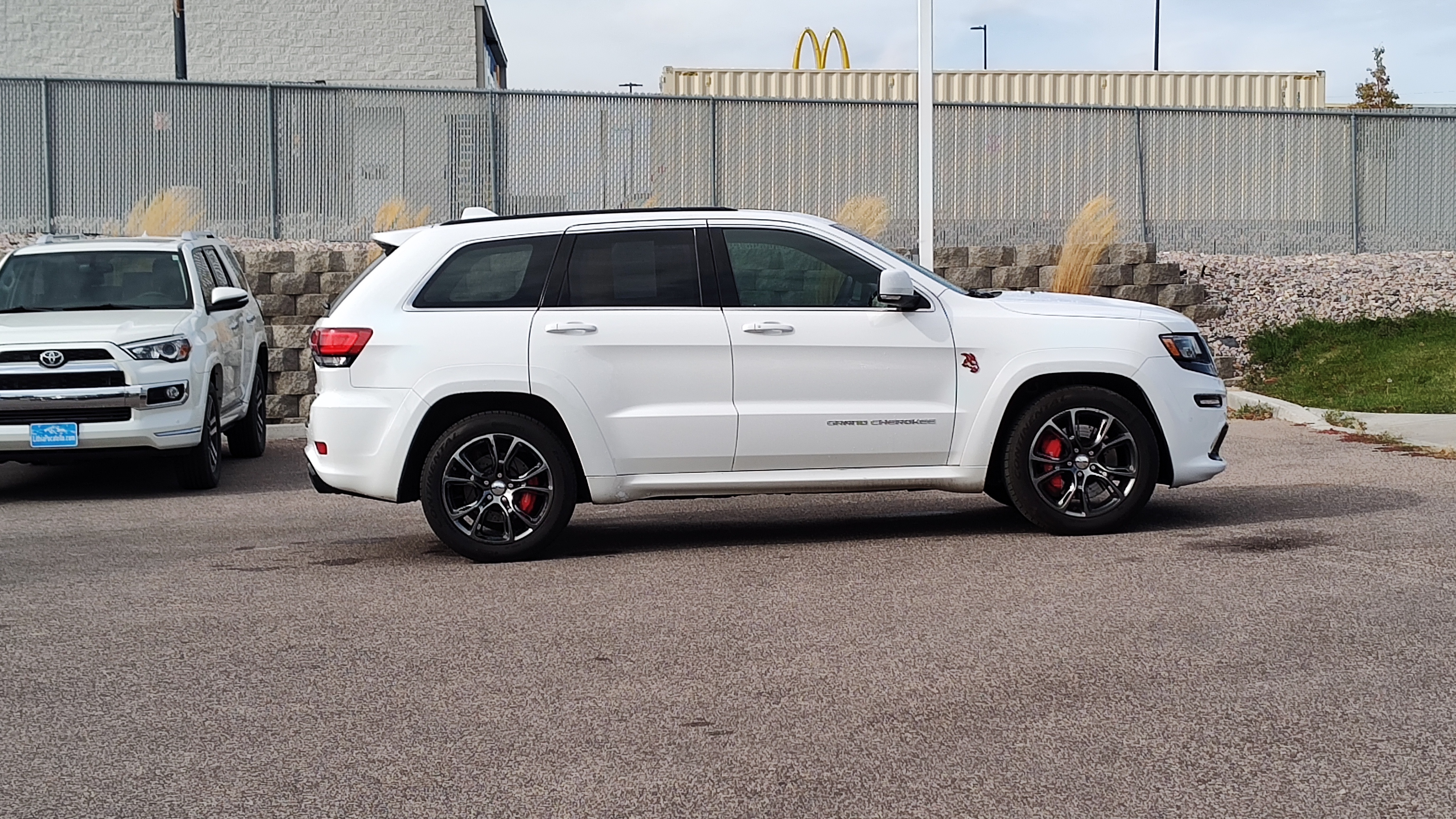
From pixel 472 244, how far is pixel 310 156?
11850 mm

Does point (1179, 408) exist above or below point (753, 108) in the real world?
below

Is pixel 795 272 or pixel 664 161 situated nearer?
pixel 795 272

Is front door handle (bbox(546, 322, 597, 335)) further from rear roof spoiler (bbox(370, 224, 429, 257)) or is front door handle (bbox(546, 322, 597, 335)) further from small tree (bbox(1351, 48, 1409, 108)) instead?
small tree (bbox(1351, 48, 1409, 108))

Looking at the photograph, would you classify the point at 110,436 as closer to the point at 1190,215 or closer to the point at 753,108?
the point at 753,108

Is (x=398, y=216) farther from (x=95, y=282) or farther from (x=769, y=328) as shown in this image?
(x=769, y=328)

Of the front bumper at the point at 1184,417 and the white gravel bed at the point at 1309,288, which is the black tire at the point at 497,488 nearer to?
A: the front bumper at the point at 1184,417

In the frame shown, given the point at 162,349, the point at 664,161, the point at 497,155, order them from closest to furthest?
the point at 162,349
the point at 497,155
the point at 664,161


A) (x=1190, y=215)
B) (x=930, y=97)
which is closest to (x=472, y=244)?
(x=930, y=97)

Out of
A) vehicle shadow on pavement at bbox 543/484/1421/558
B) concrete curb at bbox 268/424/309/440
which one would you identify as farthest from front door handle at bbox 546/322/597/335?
concrete curb at bbox 268/424/309/440

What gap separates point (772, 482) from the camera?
27.7 feet

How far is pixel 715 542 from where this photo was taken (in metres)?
8.88

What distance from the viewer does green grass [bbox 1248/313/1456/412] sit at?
592 inches

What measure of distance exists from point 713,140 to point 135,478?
954 centimetres

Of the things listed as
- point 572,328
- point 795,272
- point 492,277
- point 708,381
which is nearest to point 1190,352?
point 795,272
